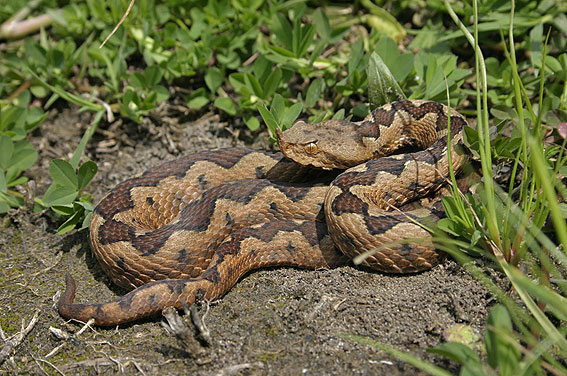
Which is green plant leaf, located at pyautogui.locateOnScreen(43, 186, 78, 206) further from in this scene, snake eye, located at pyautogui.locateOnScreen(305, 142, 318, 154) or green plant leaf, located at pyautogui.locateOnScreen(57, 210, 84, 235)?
snake eye, located at pyautogui.locateOnScreen(305, 142, 318, 154)

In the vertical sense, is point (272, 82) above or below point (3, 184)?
above

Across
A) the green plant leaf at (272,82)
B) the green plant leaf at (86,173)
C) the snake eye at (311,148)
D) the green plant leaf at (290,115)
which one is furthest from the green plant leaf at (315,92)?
the green plant leaf at (86,173)

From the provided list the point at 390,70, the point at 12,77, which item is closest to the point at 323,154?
the point at 390,70

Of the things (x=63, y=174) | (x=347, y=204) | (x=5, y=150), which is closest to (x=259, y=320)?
(x=347, y=204)

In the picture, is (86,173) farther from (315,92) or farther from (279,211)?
(315,92)

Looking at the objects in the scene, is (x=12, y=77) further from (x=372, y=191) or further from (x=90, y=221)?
(x=372, y=191)
